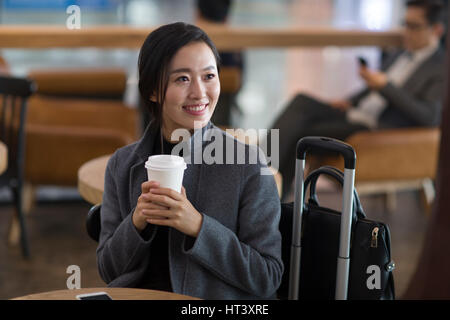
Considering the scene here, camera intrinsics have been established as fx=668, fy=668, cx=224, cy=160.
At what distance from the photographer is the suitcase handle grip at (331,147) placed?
1.37m

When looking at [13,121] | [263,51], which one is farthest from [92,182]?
[263,51]

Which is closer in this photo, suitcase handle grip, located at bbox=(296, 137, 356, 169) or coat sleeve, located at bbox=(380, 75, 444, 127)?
suitcase handle grip, located at bbox=(296, 137, 356, 169)

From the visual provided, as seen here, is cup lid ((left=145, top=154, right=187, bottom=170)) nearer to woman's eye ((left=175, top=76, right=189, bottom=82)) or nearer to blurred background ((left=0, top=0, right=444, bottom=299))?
woman's eye ((left=175, top=76, right=189, bottom=82))

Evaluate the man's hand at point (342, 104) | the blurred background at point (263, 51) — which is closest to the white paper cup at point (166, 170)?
the blurred background at point (263, 51)

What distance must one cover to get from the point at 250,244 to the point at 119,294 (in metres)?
0.27

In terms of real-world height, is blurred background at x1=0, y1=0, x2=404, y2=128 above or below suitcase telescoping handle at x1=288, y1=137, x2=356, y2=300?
above

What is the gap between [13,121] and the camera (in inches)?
131

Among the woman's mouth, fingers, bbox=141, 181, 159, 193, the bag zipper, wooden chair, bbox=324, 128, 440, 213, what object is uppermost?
the woman's mouth

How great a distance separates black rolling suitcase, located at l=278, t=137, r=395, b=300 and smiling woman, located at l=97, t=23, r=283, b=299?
6.1 inches

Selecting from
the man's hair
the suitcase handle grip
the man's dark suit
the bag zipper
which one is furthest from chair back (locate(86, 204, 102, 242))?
the man's hair

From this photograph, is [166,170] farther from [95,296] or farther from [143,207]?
[95,296]

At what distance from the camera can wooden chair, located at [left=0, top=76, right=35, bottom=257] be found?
10.3 ft

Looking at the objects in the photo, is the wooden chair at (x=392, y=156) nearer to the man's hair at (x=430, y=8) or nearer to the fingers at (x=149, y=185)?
the man's hair at (x=430, y=8)

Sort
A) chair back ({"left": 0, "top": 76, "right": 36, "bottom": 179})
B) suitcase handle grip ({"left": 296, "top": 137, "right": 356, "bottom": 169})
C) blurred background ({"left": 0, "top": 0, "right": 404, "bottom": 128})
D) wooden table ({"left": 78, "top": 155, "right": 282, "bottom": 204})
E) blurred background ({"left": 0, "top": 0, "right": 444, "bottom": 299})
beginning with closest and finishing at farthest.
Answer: suitcase handle grip ({"left": 296, "top": 137, "right": 356, "bottom": 169}), wooden table ({"left": 78, "top": 155, "right": 282, "bottom": 204}), chair back ({"left": 0, "top": 76, "right": 36, "bottom": 179}), blurred background ({"left": 0, "top": 0, "right": 444, "bottom": 299}), blurred background ({"left": 0, "top": 0, "right": 404, "bottom": 128})
